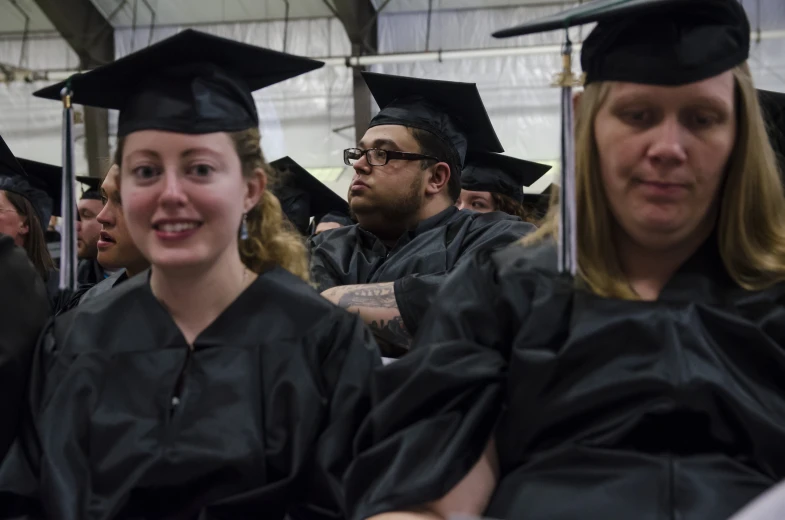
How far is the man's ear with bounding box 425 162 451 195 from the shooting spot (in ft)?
12.4

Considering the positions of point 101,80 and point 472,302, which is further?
point 101,80

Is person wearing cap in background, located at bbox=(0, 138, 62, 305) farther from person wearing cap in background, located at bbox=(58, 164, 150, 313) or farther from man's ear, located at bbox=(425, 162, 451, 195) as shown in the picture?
man's ear, located at bbox=(425, 162, 451, 195)

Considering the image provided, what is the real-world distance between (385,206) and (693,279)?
7.21 ft

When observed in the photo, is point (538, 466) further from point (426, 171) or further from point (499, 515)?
point (426, 171)

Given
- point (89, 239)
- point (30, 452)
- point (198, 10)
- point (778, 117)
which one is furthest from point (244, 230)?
point (198, 10)

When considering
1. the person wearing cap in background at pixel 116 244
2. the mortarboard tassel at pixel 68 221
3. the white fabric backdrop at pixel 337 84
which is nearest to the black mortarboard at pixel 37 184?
the person wearing cap in background at pixel 116 244

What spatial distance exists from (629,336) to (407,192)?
2241mm

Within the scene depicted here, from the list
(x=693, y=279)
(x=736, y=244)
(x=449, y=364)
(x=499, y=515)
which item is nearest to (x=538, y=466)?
(x=499, y=515)

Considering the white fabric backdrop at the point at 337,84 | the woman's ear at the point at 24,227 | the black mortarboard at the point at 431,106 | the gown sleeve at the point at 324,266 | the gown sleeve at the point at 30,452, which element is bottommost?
the gown sleeve at the point at 30,452

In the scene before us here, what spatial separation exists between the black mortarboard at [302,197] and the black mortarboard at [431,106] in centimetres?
193

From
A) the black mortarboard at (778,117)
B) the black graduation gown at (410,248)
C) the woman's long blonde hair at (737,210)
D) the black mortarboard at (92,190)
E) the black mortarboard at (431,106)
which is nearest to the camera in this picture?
the woman's long blonde hair at (737,210)

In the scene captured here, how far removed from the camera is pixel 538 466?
5.18ft

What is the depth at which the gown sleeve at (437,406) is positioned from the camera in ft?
4.97

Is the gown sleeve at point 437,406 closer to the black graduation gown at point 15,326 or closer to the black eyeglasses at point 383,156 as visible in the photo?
the black graduation gown at point 15,326
